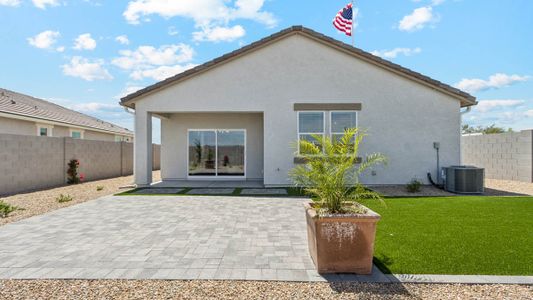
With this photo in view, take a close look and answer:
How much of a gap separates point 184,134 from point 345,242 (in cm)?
1317

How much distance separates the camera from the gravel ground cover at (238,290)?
3.64 meters

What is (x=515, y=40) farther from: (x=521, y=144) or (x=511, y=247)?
(x=511, y=247)

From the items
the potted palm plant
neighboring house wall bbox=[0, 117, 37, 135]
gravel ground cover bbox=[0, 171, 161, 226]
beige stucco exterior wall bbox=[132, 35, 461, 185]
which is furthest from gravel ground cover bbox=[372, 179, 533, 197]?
neighboring house wall bbox=[0, 117, 37, 135]

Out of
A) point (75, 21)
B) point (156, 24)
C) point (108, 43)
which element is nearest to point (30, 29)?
point (75, 21)

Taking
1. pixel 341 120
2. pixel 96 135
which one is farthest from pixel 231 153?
pixel 96 135

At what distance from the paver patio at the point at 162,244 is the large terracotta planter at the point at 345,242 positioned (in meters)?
0.16

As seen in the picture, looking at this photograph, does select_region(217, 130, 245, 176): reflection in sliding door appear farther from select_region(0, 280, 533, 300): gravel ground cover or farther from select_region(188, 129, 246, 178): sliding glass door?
select_region(0, 280, 533, 300): gravel ground cover

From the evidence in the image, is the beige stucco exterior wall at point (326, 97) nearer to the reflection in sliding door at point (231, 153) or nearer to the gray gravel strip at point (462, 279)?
the reflection in sliding door at point (231, 153)

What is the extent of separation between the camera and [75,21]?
11.7m

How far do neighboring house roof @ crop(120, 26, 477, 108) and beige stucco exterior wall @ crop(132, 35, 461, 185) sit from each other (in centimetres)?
23

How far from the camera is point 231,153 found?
1586 cm

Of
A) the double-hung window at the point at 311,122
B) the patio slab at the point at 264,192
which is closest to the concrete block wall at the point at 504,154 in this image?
the double-hung window at the point at 311,122

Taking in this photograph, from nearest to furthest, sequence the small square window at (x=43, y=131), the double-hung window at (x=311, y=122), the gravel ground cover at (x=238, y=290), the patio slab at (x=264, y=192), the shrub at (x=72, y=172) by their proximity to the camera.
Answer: the gravel ground cover at (x=238, y=290)
the patio slab at (x=264, y=192)
the double-hung window at (x=311, y=122)
the shrub at (x=72, y=172)
the small square window at (x=43, y=131)

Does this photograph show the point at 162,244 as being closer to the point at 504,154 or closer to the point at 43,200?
the point at 43,200
